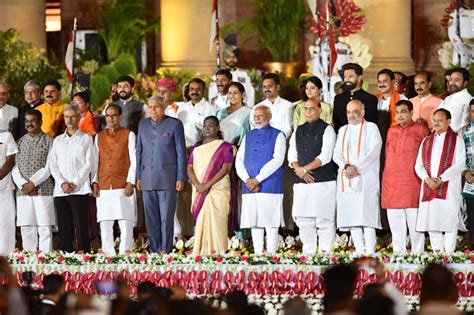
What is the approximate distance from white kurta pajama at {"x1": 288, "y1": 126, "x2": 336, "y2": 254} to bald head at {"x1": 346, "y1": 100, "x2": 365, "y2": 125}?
275 mm

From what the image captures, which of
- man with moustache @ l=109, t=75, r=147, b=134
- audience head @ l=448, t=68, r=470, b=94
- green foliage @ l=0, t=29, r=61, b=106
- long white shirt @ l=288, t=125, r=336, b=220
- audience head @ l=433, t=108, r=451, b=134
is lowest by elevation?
long white shirt @ l=288, t=125, r=336, b=220

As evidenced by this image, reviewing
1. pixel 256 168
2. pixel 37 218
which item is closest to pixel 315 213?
pixel 256 168

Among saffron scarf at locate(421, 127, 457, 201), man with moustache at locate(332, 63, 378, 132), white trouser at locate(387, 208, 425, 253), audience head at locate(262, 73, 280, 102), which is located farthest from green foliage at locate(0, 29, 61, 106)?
saffron scarf at locate(421, 127, 457, 201)

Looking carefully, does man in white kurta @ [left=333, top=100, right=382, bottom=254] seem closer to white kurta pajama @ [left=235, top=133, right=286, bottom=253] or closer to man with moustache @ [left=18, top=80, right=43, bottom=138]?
white kurta pajama @ [left=235, top=133, right=286, bottom=253]

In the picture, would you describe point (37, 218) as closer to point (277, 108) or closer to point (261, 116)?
point (261, 116)

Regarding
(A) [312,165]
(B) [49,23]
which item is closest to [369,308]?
(A) [312,165]

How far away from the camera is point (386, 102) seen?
63.2 feet

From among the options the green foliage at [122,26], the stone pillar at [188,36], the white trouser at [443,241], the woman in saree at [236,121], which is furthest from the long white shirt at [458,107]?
the green foliage at [122,26]

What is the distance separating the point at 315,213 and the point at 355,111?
4.11 ft

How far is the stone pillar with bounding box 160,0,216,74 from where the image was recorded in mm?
28047

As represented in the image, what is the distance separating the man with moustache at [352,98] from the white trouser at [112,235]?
8.92ft

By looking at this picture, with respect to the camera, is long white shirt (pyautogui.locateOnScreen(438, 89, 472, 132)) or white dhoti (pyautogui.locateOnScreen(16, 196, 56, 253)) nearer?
long white shirt (pyautogui.locateOnScreen(438, 89, 472, 132))

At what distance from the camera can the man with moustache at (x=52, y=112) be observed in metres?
19.7

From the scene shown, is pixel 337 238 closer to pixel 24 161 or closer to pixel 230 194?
pixel 230 194
